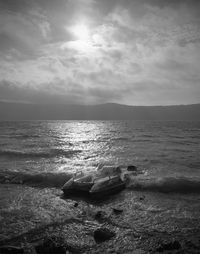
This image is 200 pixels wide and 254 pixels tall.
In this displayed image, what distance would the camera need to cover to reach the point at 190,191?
12531 millimetres

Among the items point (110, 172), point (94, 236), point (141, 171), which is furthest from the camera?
point (141, 171)

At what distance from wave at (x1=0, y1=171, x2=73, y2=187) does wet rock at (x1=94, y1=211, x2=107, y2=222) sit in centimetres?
518

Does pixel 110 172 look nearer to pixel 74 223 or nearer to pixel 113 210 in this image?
pixel 113 210

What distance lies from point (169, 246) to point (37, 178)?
10.3 m

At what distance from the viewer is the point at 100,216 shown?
905 cm

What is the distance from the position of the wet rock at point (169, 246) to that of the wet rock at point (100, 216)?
2.52 m

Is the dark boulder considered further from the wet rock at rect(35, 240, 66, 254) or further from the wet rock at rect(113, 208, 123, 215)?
the wet rock at rect(35, 240, 66, 254)

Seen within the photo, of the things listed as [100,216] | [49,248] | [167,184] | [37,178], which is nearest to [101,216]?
[100,216]

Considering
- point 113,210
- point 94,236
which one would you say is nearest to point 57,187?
point 113,210

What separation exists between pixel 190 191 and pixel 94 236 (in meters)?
7.15

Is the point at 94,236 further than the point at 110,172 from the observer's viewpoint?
No

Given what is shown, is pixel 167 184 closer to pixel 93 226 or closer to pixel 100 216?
pixel 100 216

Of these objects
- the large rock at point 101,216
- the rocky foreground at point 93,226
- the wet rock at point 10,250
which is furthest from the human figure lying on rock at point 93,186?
the wet rock at point 10,250

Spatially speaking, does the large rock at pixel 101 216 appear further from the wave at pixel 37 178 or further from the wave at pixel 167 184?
the wave at pixel 37 178
